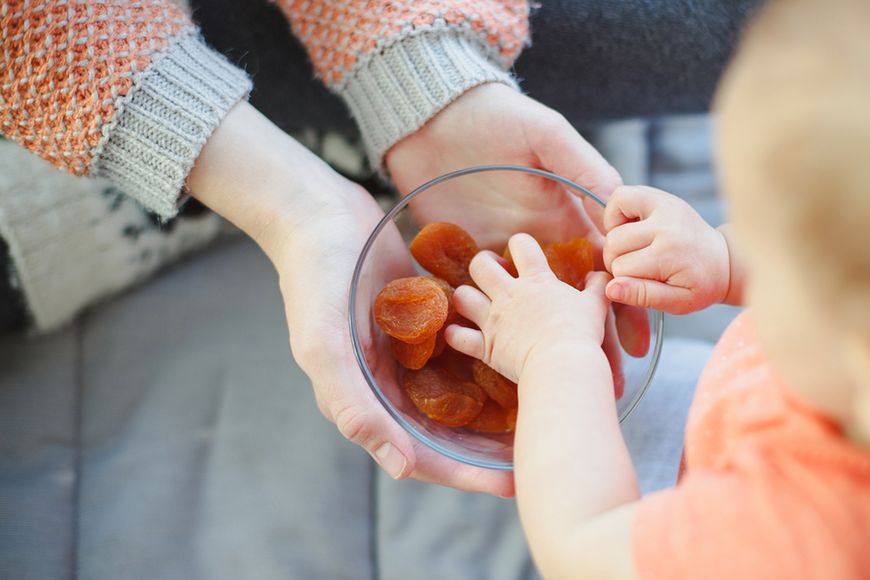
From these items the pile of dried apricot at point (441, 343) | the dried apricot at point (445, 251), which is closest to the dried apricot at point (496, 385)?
the pile of dried apricot at point (441, 343)

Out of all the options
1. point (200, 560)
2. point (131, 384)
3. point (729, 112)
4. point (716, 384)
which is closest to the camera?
point (729, 112)

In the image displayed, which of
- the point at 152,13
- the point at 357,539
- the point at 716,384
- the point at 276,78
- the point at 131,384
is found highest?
the point at 152,13

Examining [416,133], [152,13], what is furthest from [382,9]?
[152,13]

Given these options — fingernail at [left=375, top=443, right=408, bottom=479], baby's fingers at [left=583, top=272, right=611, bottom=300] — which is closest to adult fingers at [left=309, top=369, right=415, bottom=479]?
fingernail at [left=375, top=443, right=408, bottom=479]

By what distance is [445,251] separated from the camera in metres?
0.79

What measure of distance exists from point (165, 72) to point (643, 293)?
20.4 inches

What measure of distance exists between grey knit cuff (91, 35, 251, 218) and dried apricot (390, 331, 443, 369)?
0.94 feet

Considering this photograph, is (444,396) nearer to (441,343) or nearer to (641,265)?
(441,343)

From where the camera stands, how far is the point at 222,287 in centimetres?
105

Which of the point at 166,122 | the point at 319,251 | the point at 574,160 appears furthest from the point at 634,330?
the point at 166,122

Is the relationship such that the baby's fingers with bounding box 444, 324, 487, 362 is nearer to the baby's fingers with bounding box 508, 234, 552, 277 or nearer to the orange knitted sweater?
the baby's fingers with bounding box 508, 234, 552, 277

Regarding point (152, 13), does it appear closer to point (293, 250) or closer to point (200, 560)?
point (293, 250)

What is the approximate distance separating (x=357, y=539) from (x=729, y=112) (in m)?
0.66

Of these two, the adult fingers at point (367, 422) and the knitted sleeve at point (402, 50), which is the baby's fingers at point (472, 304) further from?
the knitted sleeve at point (402, 50)
